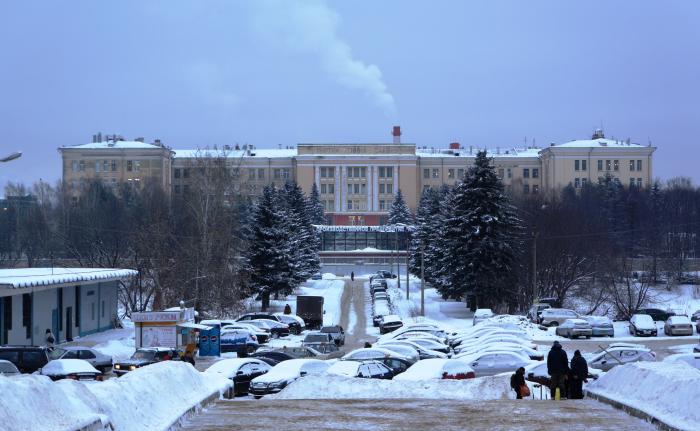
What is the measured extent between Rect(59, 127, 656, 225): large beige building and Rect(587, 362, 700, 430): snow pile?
116 m

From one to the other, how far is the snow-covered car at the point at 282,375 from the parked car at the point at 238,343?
545 inches

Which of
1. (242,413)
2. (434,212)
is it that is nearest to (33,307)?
(242,413)

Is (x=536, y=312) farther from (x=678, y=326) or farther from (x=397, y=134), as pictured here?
(x=397, y=134)

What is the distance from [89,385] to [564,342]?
3359 centimetres

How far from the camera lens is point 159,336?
34625mm

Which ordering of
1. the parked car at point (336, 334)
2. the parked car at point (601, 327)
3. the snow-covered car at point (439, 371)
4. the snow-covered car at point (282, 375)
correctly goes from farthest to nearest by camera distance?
the parked car at point (601, 327)
the parked car at point (336, 334)
the snow-covered car at point (439, 371)
the snow-covered car at point (282, 375)

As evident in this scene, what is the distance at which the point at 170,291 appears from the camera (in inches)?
1983

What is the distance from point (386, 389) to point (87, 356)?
15.2m

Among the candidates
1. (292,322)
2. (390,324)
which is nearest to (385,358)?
(390,324)

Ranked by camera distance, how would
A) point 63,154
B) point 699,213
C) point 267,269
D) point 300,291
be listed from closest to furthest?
point 267,269
point 300,291
point 699,213
point 63,154

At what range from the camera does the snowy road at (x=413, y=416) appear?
1228 cm

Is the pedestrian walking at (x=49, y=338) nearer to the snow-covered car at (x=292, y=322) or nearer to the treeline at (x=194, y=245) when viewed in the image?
the treeline at (x=194, y=245)

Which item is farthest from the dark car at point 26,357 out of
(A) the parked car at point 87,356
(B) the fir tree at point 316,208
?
(B) the fir tree at point 316,208

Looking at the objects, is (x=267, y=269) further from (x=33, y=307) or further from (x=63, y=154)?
(x=63, y=154)
